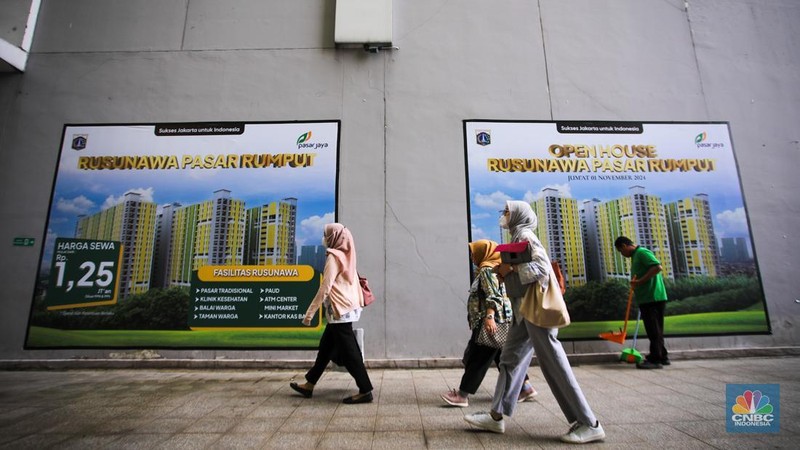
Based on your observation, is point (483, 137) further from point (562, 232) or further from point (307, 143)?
point (307, 143)

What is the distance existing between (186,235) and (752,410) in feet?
22.8

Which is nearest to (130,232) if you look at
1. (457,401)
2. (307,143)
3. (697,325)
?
(307,143)

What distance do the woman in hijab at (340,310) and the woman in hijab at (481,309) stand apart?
0.91 meters

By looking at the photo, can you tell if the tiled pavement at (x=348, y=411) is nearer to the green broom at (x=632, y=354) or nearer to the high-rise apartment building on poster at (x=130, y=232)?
the green broom at (x=632, y=354)

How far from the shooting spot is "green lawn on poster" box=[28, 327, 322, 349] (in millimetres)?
5461

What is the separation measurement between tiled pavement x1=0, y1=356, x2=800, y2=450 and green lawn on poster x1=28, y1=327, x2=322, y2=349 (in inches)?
18.6

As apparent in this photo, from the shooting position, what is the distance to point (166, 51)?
647 centimetres

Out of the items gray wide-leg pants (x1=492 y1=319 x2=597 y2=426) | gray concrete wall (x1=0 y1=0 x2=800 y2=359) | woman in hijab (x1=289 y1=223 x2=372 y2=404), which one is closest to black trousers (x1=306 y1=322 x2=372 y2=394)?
woman in hijab (x1=289 y1=223 x2=372 y2=404)

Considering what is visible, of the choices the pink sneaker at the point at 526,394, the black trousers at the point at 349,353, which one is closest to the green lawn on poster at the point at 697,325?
the pink sneaker at the point at 526,394

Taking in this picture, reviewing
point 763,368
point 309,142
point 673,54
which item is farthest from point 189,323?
point 673,54

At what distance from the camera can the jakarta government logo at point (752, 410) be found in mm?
2814

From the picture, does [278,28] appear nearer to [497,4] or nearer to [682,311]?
[497,4]

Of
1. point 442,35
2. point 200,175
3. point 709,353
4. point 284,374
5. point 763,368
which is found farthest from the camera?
point 442,35

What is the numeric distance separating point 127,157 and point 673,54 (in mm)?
9503
